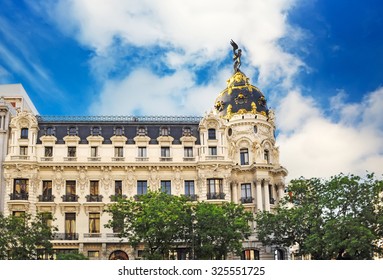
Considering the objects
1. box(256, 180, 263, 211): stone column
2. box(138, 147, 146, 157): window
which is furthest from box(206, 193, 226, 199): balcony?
box(138, 147, 146, 157): window

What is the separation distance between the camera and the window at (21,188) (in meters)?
27.0

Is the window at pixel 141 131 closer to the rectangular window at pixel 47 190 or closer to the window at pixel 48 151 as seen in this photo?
the window at pixel 48 151

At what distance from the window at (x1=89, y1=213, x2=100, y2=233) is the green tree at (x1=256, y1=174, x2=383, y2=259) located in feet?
30.6

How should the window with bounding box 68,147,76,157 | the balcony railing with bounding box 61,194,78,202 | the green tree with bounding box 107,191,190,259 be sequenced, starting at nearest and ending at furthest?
the green tree with bounding box 107,191,190,259, the balcony railing with bounding box 61,194,78,202, the window with bounding box 68,147,76,157

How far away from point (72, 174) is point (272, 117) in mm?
10899

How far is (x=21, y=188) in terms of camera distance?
27.3m

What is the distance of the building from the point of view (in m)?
27.2

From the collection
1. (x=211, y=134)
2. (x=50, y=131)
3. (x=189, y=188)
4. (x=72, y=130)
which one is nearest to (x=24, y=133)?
(x=50, y=131)

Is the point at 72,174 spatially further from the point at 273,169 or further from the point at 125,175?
the point at 273,169

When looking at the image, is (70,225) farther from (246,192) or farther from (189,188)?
(246,192)

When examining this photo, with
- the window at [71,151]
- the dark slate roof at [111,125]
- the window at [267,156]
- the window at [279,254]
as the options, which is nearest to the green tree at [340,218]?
the window at [279,254]

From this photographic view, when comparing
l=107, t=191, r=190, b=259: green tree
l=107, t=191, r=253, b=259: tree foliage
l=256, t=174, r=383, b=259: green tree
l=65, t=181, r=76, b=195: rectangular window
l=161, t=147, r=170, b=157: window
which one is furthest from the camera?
l=161, t=147, r=170, b=157: window

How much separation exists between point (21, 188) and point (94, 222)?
386 cm

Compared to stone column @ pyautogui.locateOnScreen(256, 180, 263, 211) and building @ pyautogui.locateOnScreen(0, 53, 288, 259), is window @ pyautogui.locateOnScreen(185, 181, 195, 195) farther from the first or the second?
stone column @ pyautogui.locateOnScreen(256, 180, 263, 211)
